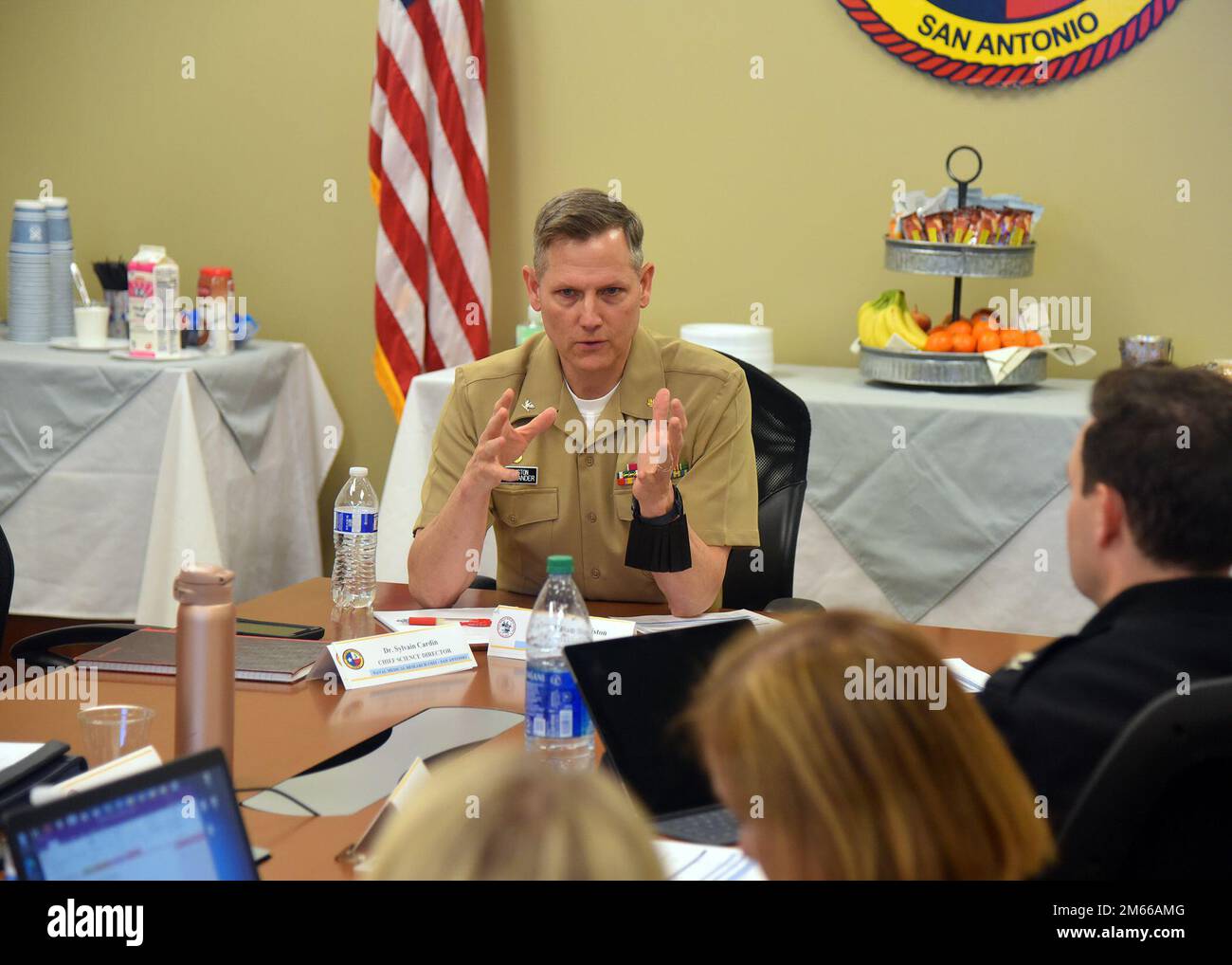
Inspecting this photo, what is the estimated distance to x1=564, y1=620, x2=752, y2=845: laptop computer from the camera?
4.87ft

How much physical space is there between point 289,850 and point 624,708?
0.38 meters

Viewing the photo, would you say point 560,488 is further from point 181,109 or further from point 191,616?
point 181,109

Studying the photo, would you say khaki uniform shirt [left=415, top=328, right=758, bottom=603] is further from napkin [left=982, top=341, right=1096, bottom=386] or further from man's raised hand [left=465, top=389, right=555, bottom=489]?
napkin [left=982, top=341, right=1096, bottom=386]

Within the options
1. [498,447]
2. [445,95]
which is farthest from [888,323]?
[498,447]

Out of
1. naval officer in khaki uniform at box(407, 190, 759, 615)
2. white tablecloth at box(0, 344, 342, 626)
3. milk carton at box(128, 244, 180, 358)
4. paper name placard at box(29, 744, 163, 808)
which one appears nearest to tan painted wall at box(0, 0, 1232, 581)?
milk carton at box(128, 244, 180, 358)

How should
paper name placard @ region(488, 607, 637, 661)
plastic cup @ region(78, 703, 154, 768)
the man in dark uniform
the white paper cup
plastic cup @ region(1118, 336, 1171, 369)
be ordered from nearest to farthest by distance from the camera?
the man in dark uniform → plastic cup @ region(78, 703, 154, 768) → paper name placard @ region(488, 607, 637, 661) → plastic cup @ region(1118, 336, 1171, 369) → the white paper cup

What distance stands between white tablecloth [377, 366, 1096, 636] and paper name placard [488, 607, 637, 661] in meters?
1.52

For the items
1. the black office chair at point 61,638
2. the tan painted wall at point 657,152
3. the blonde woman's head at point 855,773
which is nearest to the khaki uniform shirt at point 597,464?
the black office chair at point 61,638

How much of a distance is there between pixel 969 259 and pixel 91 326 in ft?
7.90

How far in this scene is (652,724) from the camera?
1525 millimetres

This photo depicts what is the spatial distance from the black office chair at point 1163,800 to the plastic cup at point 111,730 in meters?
0.98

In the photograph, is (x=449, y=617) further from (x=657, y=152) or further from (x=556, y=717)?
(x=657, y=152)

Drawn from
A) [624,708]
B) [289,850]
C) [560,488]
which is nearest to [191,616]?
[289,850]

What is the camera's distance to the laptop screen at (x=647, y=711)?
1490 millimetres
